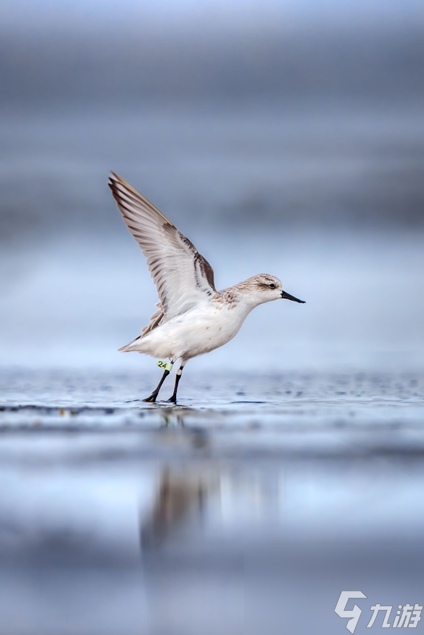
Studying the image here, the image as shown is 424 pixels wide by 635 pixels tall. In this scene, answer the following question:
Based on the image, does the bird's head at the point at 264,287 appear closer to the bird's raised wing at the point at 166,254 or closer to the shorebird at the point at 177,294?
the shorebird at the point at 177,294

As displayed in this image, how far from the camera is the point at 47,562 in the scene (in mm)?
1459

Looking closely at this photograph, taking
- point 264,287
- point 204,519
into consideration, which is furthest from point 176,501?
point 264,287

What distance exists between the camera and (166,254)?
11.8ft

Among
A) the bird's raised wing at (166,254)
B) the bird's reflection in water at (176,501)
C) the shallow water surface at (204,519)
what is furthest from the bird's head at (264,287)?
the bird's reflection in water at (176,501)

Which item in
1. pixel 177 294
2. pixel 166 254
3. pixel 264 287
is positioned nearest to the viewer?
pixel 166 254

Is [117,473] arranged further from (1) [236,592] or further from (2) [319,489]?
(1) [236,592]

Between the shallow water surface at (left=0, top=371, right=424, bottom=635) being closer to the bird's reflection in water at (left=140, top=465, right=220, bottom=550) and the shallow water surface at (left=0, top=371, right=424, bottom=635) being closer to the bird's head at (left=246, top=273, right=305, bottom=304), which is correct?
the bird's reflection in water at (left=140, top=465, right=220, bottom=550)

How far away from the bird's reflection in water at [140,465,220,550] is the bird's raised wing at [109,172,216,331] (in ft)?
5.25

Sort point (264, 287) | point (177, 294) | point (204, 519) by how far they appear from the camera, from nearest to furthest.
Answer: point (204, 519) → point (177, 294) → point (264, 287)

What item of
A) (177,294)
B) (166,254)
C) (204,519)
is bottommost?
(204,519)

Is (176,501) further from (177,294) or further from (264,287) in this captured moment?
(264,287)

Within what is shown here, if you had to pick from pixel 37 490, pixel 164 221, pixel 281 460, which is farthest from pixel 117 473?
pixel 164 221

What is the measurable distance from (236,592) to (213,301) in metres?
2.33

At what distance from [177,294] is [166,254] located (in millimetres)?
194
